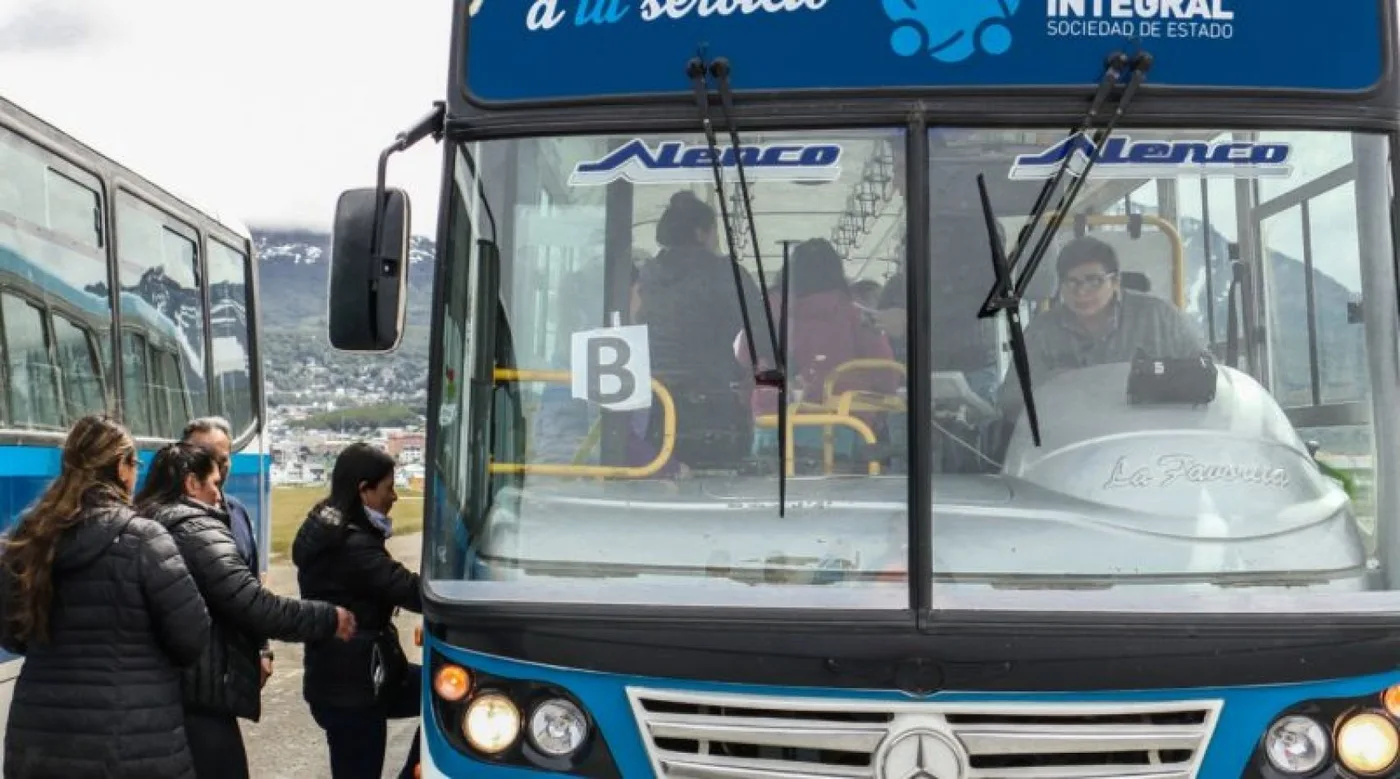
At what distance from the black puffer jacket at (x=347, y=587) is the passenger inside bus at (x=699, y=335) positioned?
1.59 m

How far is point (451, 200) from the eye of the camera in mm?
3660

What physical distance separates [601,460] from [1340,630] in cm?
173

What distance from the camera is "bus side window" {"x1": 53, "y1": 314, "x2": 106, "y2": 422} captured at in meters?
6.41

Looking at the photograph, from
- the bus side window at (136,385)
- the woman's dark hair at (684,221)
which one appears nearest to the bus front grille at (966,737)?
the woman's dark hair at (684,221)

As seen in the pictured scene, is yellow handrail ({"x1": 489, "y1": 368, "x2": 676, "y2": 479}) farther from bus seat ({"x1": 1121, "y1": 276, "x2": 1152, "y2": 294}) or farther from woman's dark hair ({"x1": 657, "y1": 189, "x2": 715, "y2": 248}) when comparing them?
bus seat ({"x1": 1121, "y1": 276, "x2": 1152, "y2": 294})

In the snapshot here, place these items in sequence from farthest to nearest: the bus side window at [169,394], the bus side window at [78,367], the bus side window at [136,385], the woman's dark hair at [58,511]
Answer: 1. the bus side window at [169,394]
2. the bus side window at [136,385]
3. the bus side window at [78,367]
4. the woman's dark hair at [58,511]

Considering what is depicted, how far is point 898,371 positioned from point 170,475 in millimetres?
2314

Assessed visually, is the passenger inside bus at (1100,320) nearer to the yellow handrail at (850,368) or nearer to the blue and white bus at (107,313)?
the yellow handrail at (850,368)

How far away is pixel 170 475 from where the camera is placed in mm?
4465

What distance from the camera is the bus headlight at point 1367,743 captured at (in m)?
3.32

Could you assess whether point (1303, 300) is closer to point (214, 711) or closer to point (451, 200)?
point (451, 200)

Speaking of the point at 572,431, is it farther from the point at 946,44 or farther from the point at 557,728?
the point at 946,44

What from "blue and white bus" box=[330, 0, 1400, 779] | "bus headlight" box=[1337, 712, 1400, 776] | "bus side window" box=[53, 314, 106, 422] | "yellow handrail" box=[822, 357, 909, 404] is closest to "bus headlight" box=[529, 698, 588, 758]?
"blue and white bus" box=[330, 0, 1400, 779]

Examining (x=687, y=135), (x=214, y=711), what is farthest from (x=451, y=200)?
(x=214, y=711)
